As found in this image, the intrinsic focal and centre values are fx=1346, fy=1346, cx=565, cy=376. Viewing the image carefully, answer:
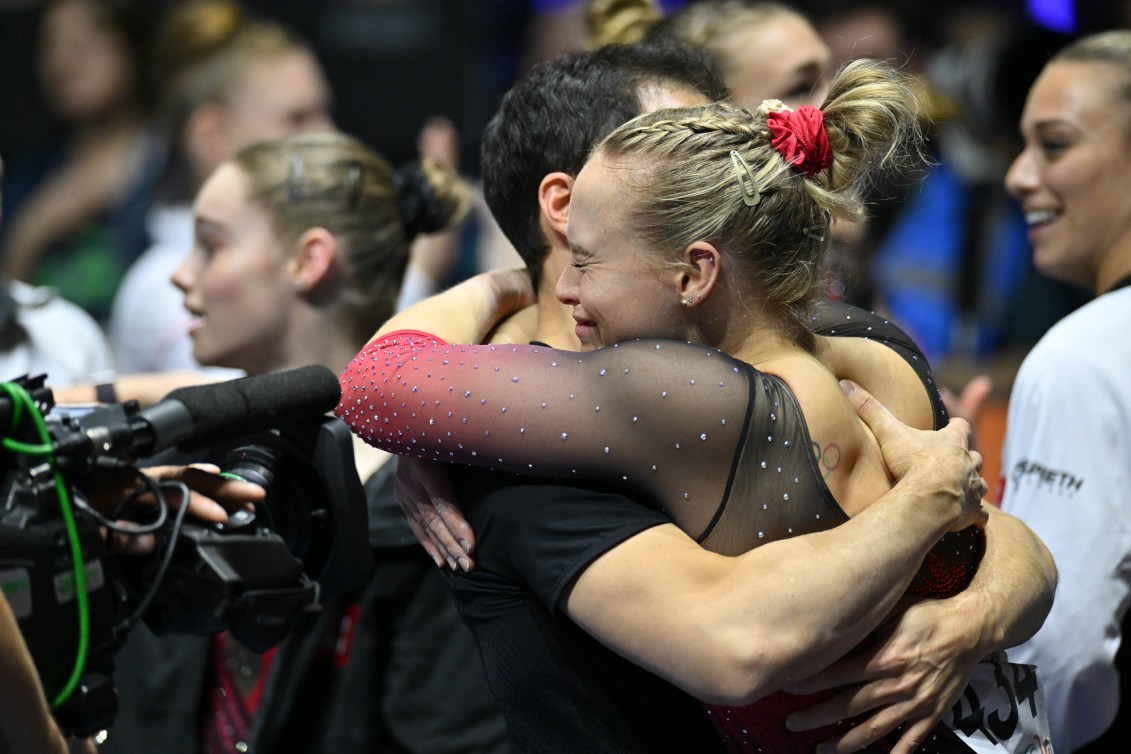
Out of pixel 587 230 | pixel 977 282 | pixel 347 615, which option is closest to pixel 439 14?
pixel 977 282

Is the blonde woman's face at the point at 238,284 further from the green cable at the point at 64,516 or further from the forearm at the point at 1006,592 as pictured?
the forearm at the point at 1006,592

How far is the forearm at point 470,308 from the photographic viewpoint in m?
1.75

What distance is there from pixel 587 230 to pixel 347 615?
1114mm

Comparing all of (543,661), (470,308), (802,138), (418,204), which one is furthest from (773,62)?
(543,661)

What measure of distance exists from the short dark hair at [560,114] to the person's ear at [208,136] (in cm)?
241

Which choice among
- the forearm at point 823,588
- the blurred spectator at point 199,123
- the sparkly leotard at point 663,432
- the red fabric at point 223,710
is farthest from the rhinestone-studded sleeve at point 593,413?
the blurred spectator at point 199,123

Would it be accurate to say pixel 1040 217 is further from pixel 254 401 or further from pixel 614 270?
pixel 254 401

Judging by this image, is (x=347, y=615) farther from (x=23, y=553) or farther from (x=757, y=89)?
(x=757, y=89)

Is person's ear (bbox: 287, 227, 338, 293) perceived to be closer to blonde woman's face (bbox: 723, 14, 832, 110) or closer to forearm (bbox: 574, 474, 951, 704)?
blonde woman's face (bbox: 723, 14, 832, 110)

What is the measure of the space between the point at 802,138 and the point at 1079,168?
4.13ft

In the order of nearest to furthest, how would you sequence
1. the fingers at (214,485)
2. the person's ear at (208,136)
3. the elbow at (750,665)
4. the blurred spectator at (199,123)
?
the elbow at (750,665) < the fingers at (214,485) < the blurred spectator at (199,123) < the person's ear at (208,136)

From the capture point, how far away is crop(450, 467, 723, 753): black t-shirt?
151cm

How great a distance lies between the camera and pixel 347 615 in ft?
7.73

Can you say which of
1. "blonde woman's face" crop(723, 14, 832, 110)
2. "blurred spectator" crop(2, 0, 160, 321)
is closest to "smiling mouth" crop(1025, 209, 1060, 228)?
"blonde woman's face" crop(723, 14, 832, 110)
